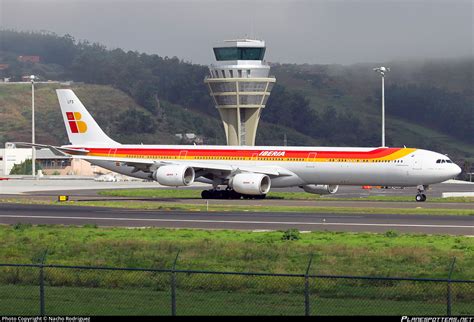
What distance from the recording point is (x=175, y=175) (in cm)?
7169

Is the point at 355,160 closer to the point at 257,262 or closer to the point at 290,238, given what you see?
the point at 290,238

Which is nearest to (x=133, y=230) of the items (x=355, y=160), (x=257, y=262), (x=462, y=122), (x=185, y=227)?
(x=185, y=227)

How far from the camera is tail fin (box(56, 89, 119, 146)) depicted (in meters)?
81.7

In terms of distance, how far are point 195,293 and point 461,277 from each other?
8616mm

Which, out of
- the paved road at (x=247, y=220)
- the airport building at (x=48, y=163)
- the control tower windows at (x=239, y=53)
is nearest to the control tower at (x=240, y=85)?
the control tower windows at (x=239, y=53)

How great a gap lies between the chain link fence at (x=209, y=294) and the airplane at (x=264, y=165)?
1581 inches

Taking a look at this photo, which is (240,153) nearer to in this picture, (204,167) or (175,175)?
(204,167)

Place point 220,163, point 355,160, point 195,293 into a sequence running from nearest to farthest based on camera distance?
point 195,293 → point 355,160 → point 220,163

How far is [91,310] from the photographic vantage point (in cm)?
2498

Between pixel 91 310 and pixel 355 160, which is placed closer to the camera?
pixel 91 310

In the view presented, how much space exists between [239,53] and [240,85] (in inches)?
161

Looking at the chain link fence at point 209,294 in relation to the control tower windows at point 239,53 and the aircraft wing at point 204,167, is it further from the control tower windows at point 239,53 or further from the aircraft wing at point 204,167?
the control tower windows at point 239,53

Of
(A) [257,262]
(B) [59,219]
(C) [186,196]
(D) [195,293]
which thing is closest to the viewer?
(D) [195,293]

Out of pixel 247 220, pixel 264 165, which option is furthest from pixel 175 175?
pixel 247 220
